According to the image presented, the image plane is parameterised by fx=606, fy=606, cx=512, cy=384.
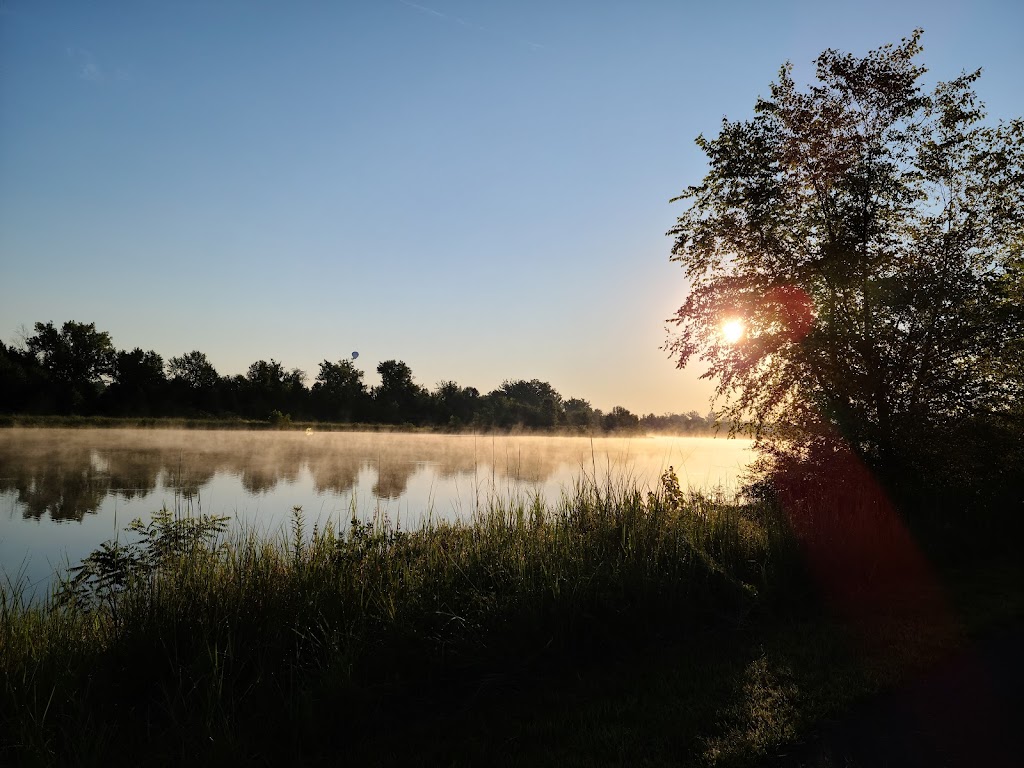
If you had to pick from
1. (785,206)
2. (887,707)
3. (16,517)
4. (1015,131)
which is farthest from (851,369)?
(16,517)

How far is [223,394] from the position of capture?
65000 millimetres

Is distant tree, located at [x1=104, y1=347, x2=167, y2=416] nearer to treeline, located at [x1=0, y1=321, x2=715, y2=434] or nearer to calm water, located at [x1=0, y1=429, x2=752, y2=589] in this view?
treeline, located at [x1=0, y1=321, x2=715, y2=434]

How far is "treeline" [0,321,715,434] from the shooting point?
54344 mm

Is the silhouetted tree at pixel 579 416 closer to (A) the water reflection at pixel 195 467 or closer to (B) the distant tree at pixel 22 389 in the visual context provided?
(A) the water reflection at pixel 195 467

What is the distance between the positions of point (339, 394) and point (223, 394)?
12.5 meters

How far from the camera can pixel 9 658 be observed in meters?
4.31

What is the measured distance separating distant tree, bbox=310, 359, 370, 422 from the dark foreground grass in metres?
63.3

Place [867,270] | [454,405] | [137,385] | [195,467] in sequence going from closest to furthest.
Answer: [867,270] → [195,467] → [137,385] → [454,405]

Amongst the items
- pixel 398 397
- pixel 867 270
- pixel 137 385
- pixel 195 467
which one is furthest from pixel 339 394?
pixel 867 270

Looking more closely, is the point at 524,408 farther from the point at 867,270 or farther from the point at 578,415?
the point at 867,270

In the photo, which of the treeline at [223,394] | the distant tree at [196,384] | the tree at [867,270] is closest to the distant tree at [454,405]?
the treeline at [223,394]

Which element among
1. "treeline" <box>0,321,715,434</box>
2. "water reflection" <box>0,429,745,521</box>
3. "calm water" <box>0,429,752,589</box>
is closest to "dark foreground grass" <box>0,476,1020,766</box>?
"calm water" <box>0,429,752,589</box>

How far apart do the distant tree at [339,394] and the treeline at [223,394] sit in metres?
0.11

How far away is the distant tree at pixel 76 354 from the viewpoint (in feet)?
194
